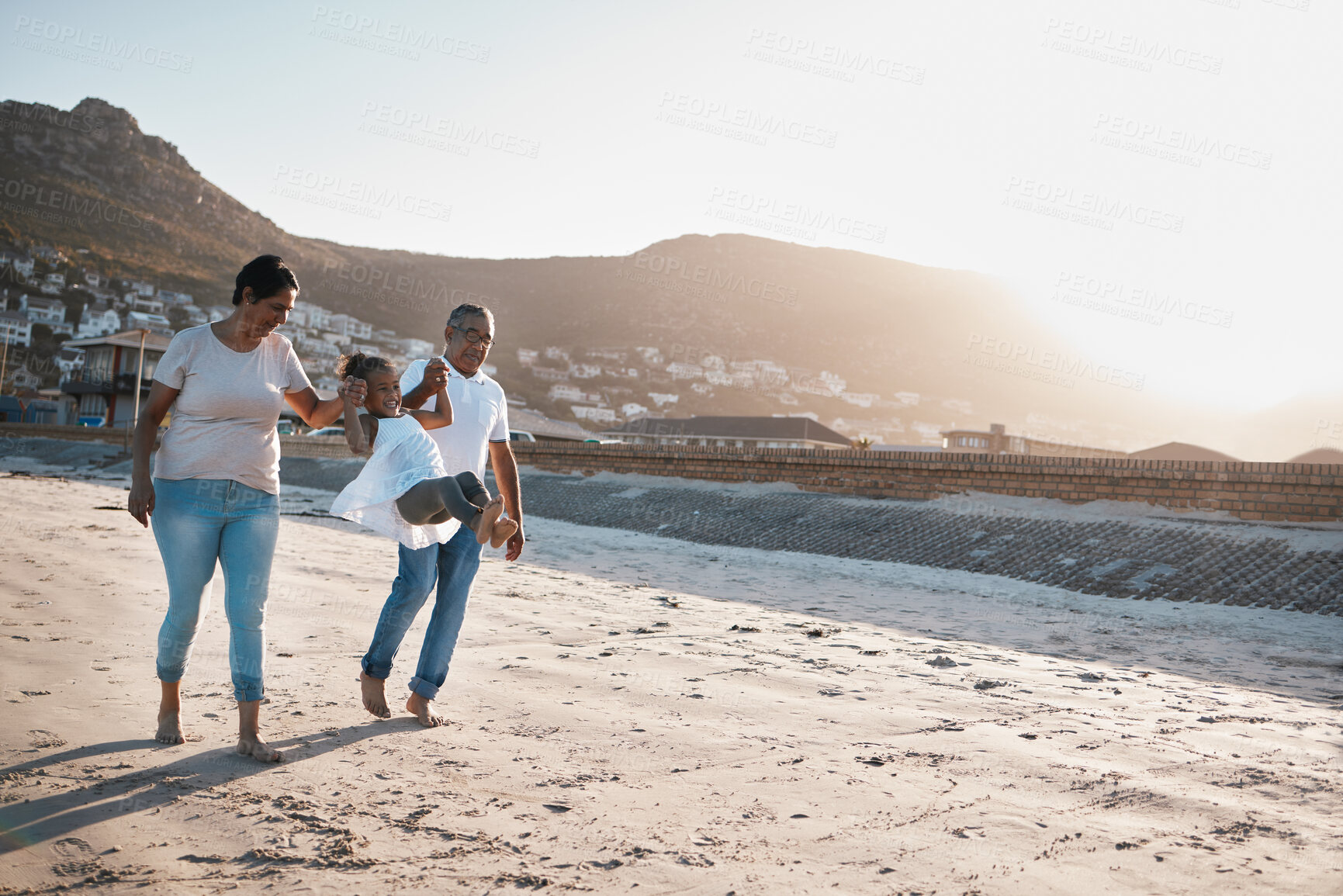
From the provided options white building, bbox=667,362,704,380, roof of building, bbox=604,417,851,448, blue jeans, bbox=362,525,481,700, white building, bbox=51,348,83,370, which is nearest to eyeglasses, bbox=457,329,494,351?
blue jeans, bbox=362,525,481,700

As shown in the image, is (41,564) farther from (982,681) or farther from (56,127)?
(56,127)

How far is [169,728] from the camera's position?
119 inches

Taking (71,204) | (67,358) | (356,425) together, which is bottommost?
(356,425)

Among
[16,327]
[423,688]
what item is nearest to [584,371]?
[16,327]

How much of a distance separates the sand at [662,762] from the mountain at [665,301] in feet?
273

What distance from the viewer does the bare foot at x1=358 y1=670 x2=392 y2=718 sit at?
3467 mm

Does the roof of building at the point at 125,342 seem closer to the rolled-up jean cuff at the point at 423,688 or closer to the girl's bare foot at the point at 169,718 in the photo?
the girl's bare foot at the point at 169,718

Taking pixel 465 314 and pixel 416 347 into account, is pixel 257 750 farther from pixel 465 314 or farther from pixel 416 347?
pixel 416 347

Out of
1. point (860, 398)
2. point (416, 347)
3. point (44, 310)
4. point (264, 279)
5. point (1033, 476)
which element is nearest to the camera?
point (264, 279)

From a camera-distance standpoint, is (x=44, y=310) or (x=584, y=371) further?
(x=584, y=371)

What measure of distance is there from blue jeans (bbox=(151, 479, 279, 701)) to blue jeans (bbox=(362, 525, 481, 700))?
0.51 metres

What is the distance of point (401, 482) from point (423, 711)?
3.29 ft

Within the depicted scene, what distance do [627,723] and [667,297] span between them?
140 meters

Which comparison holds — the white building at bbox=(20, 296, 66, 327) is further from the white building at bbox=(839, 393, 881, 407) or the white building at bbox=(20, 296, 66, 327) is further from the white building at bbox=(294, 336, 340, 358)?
the white building at bbox=(839, 393, 881, 407)
